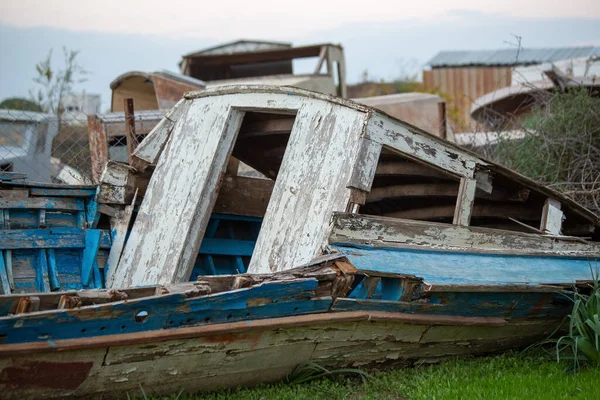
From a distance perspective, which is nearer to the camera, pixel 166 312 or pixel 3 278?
pixel 166 312

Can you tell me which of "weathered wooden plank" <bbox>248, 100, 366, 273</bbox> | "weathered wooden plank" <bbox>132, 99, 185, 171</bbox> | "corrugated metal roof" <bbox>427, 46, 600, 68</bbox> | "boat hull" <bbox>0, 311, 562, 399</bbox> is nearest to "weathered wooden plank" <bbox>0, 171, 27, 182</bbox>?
"weathered wooden plank" <bbox>132, 99, 185, 171</bbox>

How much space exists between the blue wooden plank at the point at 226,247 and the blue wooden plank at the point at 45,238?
87 cm

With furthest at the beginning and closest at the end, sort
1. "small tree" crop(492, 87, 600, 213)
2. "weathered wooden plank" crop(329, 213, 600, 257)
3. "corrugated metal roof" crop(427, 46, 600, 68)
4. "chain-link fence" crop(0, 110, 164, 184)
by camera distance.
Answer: "corrugated metal roof" crop(427, 46, 600, 68) → "chain-link fence" crop(0, 110, 164, 184) → "small tree" crop(492, 87, 600, 213) → "weathered wooden plank" crop(329, 213, 600, 257)

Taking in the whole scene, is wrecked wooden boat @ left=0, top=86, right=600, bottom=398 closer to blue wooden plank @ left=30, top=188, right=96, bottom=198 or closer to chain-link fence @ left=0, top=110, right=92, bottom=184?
blue wooden plank @ left=30, top=188, right=96, bottom=198

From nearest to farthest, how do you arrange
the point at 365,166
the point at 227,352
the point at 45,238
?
the point at 227,352 < the point at 365,166 < the point at 45,238

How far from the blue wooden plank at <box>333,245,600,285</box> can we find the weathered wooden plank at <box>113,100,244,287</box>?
129cm

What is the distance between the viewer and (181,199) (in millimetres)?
5258

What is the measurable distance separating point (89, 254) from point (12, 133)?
423 cm

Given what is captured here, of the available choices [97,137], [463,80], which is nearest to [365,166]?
[97,137]

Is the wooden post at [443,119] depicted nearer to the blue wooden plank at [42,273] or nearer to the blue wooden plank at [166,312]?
the blue wooden plank at [42,273]

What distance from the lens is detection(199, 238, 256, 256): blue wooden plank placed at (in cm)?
611

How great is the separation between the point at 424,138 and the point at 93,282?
8.92 ft

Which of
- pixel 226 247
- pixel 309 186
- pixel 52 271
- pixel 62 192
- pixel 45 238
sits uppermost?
pixel 309 186

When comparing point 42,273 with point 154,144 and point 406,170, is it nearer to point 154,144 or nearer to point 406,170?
point 154,144
